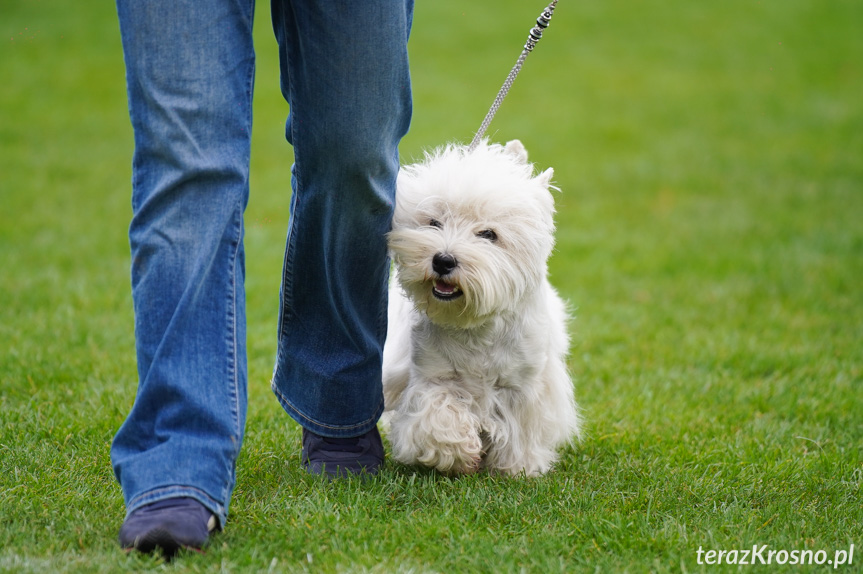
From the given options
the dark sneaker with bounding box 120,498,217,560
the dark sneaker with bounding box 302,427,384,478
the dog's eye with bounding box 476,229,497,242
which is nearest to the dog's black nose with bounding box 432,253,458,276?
the dog's eye with bounding box 476,229,497,242

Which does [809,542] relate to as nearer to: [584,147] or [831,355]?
[831,355]

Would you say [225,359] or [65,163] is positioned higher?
[225,359]

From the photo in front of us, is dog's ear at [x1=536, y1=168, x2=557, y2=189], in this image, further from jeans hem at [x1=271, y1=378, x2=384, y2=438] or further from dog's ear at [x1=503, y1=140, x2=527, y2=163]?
jeans hem at [x1=271, y1=378, x2=384, y2=438]

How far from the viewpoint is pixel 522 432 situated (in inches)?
140

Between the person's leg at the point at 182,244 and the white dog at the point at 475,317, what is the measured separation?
0.81 metres

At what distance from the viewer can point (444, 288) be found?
10.6 feet

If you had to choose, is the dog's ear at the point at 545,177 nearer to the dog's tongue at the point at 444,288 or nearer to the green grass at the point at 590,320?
the dog's tongue at the point at 444,288

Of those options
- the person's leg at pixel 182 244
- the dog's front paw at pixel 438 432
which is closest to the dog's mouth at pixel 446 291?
the dog's front paw at pixel 438 432

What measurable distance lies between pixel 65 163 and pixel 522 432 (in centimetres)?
829

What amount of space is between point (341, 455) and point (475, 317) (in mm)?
691

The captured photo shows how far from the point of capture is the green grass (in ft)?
9.20

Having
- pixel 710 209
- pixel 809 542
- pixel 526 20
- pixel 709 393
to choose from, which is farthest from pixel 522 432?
pixel 526 20

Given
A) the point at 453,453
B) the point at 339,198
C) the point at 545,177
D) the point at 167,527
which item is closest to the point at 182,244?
the point at 339,198

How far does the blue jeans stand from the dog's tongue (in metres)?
0.31
